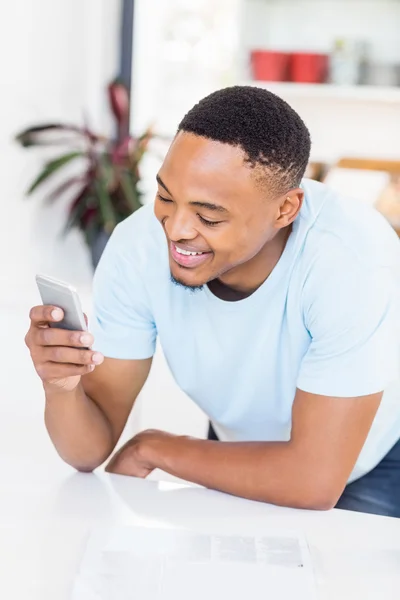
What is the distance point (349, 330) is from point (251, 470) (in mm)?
232

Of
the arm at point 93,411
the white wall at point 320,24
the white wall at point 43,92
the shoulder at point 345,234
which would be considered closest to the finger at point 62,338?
the arm at point 93,411

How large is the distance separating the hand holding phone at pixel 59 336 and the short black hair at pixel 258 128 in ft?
0.95

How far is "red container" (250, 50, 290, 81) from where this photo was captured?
318 cm

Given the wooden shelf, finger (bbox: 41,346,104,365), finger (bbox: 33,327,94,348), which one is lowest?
the wooden shelf

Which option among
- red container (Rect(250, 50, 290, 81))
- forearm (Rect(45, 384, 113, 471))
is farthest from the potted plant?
forearm (Rect(45, 384, 113, 471))

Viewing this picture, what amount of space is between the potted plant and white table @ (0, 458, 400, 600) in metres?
1.70

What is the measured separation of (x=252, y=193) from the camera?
119 cm

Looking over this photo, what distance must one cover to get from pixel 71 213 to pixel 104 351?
5.50ft

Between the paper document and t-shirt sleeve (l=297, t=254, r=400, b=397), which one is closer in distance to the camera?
the paper document

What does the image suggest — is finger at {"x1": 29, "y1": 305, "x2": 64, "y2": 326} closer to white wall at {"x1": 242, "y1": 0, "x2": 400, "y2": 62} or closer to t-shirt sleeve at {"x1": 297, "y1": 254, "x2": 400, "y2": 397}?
t-shirt sleeve at {"x1": 297, "y1": 254, "x2": 400, "y2": 397}

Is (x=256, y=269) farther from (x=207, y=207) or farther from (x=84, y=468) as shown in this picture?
(x=84, y=468)

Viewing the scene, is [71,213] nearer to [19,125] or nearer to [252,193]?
[19,125]

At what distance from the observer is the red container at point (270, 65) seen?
3.18 metres

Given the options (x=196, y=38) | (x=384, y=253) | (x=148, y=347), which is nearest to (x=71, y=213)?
(x=196, y=38)
